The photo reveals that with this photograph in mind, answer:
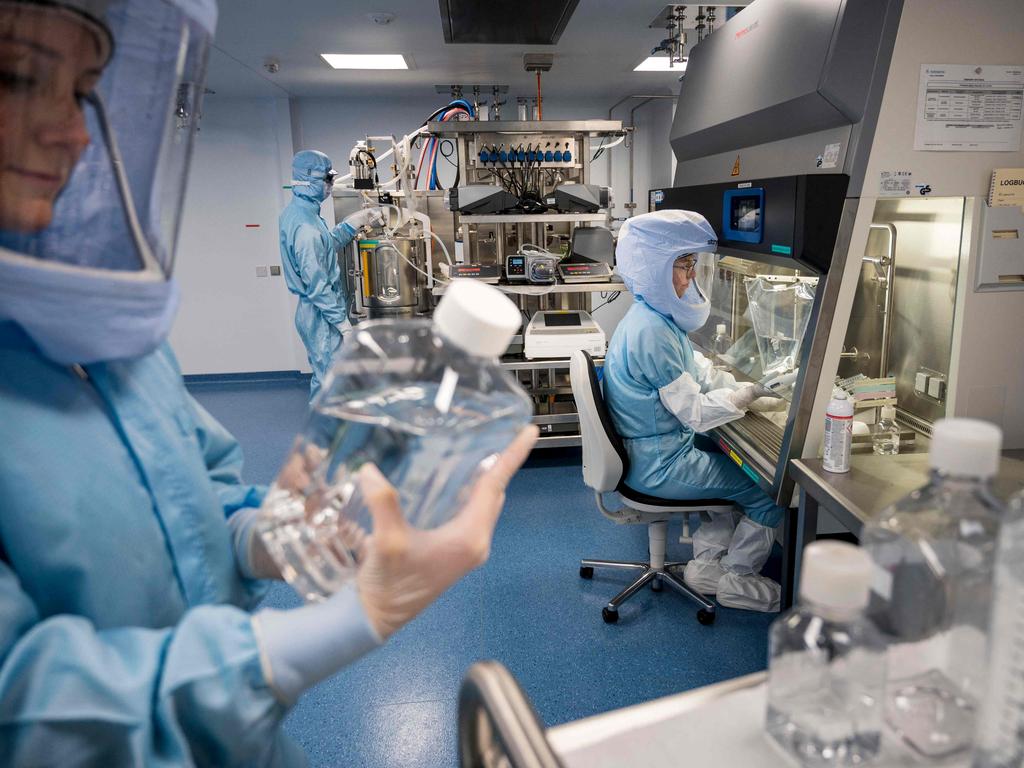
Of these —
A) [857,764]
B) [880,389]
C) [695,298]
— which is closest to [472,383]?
[857,764]

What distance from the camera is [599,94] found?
6234 millimetres

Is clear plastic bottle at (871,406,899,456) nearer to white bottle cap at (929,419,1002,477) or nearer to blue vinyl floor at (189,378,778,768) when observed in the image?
blue vinyl floor at (189,378,778,768)

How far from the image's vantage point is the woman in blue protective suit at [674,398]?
7.96 ft

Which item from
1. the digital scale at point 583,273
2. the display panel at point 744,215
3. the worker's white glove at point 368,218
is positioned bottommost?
the digital scale at point 583,273

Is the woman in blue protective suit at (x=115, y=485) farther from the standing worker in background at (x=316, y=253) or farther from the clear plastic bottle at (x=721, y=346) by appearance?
the standing worker in background at (x=316, y=253)

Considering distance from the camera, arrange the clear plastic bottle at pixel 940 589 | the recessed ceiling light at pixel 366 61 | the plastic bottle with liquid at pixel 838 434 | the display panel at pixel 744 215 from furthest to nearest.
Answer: the recessed ceiling light at pixel 366 61 < the display panel at pixel 744 215 < the plastic bottle with liquid at pixel 838 434 < the clear plastic bottle at pixel 940 589

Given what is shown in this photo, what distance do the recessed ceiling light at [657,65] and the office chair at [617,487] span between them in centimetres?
331

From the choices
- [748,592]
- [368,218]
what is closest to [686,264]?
[748,592]

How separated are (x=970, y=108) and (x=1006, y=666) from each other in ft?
5.22


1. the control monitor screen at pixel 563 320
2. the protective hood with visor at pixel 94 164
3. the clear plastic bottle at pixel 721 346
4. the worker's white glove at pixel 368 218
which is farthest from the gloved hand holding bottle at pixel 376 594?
the worker's white glove at pixel 368 218

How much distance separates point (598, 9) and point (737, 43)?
1.66 m

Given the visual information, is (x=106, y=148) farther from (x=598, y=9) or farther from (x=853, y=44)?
(x=598, y=9)

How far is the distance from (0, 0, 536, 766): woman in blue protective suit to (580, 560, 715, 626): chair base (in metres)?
1.96

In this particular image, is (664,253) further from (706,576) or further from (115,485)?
(115,485)
